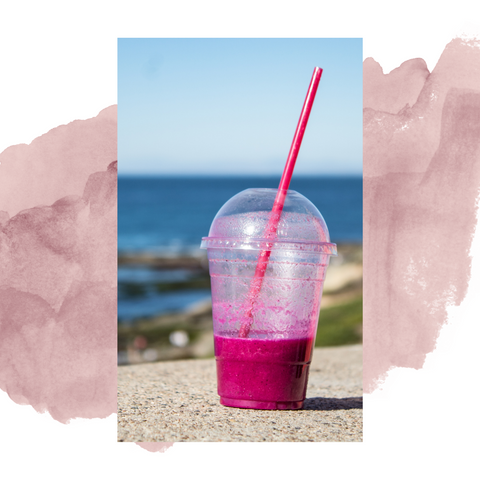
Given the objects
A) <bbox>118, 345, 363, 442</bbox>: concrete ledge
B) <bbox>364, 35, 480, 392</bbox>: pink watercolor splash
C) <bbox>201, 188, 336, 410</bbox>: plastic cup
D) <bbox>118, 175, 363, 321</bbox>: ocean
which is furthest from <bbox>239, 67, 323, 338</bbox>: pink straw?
<bbox>118, 175, 363, 321</bbox>: ocean

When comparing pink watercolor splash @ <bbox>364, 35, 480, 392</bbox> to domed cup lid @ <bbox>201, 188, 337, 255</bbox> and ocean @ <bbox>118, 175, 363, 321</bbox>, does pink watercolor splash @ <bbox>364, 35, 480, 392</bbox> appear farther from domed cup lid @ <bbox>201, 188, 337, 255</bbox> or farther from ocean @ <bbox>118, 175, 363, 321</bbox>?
ocean @ <bbox>118, 175, 363, 321</bbox>

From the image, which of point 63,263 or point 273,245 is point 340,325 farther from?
point 63,263

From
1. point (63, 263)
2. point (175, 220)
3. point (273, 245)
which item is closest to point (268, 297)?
point (273, 245)

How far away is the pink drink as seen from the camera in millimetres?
2793

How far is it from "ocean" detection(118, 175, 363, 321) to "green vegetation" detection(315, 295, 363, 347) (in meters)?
4.87

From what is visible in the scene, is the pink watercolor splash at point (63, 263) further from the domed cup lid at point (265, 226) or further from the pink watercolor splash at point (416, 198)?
the pink watercolor splash at point (416, 198)

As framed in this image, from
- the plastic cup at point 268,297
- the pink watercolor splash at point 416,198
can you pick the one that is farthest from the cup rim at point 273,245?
the pink watercolor splash at point 416,198

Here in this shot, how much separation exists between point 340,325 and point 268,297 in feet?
16.9

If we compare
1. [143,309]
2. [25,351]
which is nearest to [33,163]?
[25,351]

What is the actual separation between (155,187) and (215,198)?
7135 millimetres

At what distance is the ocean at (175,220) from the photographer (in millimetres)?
13656

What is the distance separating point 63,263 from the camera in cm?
265

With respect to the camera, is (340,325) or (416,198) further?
(340,325)

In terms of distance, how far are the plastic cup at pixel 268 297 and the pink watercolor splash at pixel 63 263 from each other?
0.57 metres
